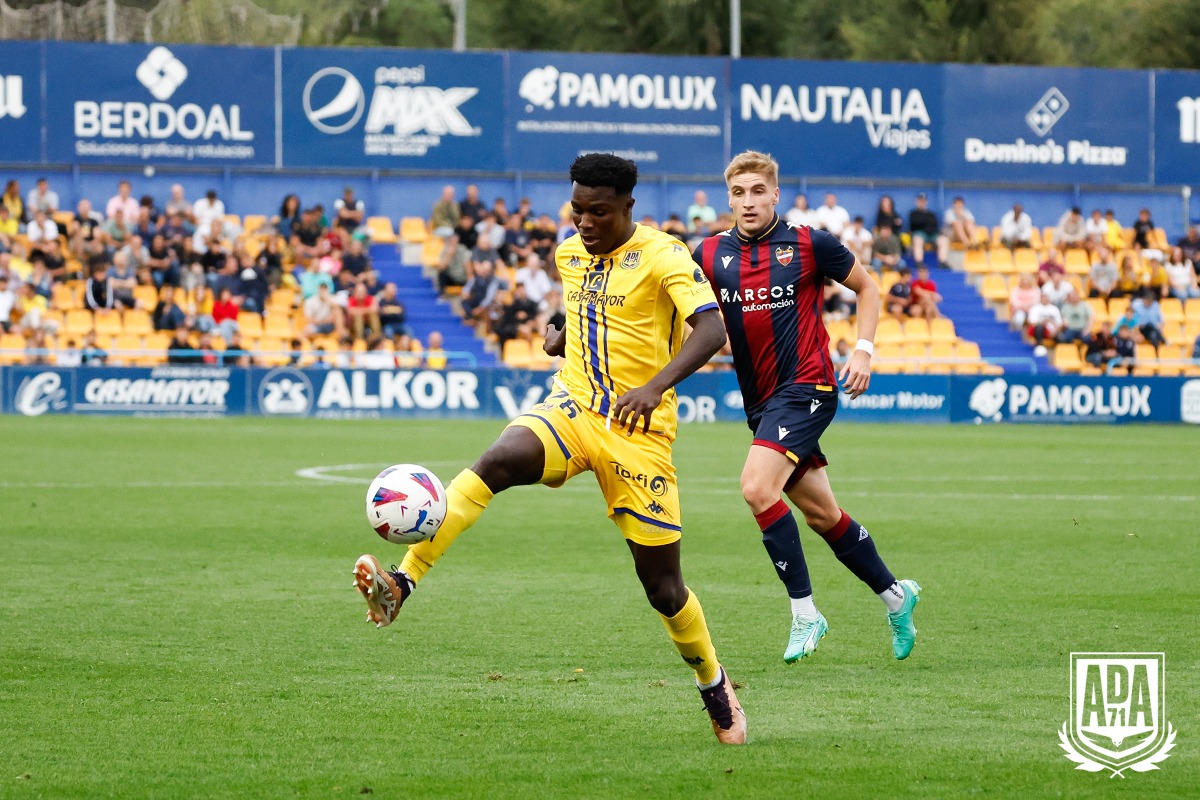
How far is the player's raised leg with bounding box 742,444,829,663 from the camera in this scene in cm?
720

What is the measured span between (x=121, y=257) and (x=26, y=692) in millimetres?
23025

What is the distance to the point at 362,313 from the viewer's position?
94.1 feet

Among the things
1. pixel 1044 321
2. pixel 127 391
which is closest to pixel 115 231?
pixel 127 391

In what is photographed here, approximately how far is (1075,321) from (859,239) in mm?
4511

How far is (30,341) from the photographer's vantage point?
88.6 ft

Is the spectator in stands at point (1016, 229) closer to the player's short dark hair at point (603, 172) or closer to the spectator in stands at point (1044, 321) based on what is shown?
the spectator in stands at point (1044, 321)

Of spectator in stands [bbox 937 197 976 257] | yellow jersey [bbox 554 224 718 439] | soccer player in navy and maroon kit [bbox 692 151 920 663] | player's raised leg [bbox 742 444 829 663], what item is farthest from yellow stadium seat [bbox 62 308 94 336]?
yellow jersey [bbox 554 224 718 439]

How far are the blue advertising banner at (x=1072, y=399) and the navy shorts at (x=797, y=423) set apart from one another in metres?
21.5

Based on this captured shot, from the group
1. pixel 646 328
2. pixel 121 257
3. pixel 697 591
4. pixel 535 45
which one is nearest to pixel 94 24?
pixel 121 257

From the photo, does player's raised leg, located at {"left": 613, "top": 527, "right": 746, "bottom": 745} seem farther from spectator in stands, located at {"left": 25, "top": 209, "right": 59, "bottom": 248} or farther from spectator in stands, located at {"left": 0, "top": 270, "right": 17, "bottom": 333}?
spectator in stands, located at {"left": 25, "top": 209, "right": 59, "bottom": 248}

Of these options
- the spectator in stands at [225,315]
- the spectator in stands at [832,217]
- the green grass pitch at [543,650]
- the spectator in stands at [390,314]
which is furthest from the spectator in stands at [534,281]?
the green grass pitch at [543,650]

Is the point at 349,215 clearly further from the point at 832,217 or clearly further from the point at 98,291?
the point at 832,217

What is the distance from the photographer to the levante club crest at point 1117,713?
538 centimetres

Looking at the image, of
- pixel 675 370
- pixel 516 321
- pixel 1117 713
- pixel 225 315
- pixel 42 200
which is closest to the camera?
pixel 675 370
